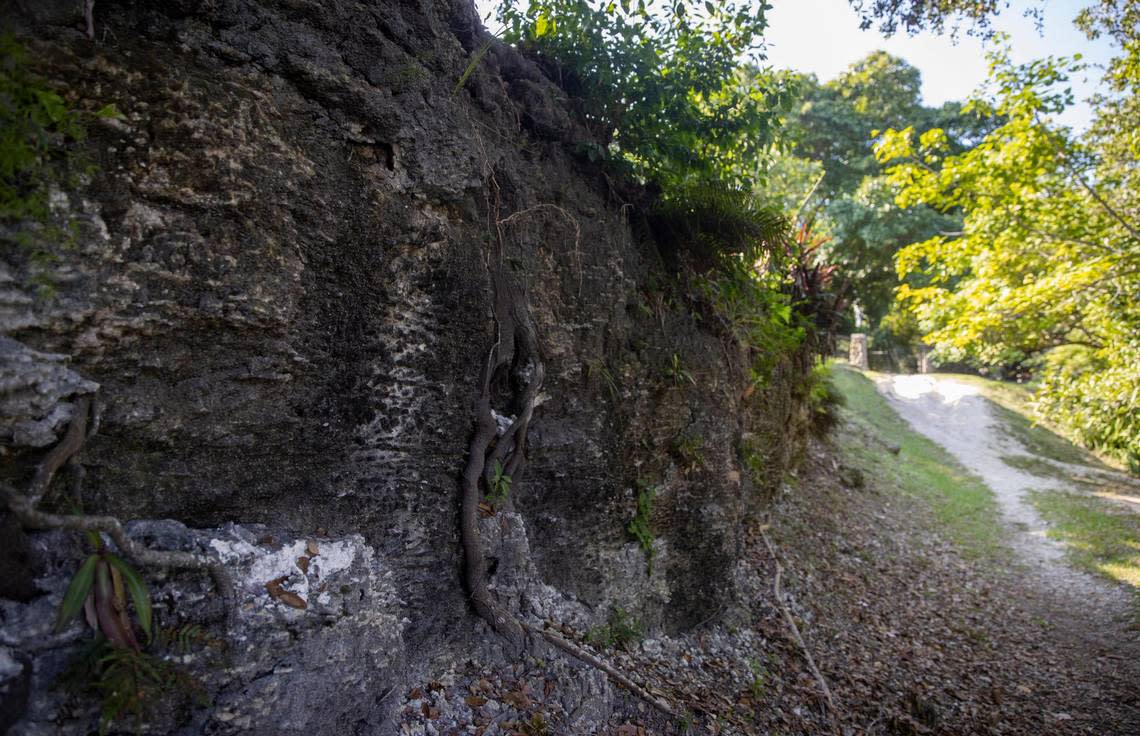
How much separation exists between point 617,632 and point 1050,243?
931 cm

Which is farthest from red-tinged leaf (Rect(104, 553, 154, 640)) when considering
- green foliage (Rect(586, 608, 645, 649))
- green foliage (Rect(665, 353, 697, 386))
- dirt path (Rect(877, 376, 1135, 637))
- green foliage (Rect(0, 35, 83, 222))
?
dirt path (Rect(877, 376, 1135, 637))

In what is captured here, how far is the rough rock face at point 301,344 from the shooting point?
2588 millimetres

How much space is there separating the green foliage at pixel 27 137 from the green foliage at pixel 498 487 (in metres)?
2.55

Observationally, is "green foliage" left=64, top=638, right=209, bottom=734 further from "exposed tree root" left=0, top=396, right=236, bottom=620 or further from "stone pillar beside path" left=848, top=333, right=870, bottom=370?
"stone pillar beside path" left=848, top=333, right=870, bottom=370

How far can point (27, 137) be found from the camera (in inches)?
95.1

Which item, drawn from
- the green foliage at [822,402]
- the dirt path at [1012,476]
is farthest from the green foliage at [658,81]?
the dirt path at [1012,476]

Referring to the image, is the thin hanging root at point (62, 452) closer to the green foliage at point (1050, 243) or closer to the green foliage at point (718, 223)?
the green foliage at point (718, 223)

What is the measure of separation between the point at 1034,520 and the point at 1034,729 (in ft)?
30.0

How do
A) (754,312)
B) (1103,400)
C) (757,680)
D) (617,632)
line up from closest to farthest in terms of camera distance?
(617,632)
(757,680)
(754,312)
(1103,400)

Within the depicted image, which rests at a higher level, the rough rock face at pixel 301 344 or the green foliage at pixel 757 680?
the rough rock face at pixel 301 344

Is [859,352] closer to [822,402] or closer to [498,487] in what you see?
[822,402]

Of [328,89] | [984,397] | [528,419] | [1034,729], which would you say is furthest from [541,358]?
[984,397]

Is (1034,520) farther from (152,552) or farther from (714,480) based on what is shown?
(152,552)

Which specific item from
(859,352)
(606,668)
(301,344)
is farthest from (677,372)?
(859,352)
